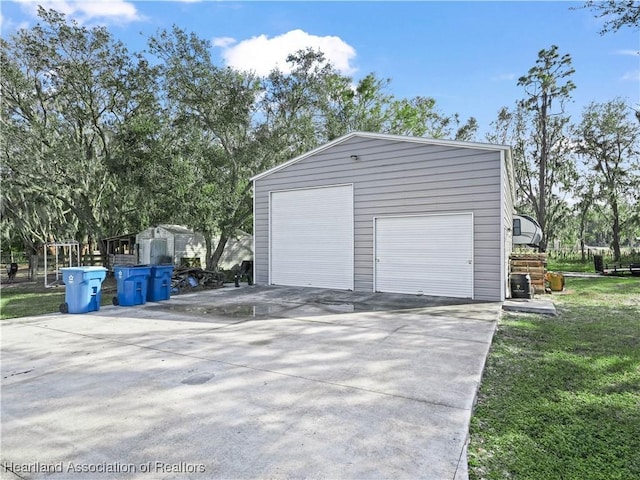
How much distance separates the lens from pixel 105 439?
8.16 ft

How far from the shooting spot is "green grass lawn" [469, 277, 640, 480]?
2.22 meters

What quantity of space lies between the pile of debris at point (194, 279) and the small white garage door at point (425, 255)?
202 inches

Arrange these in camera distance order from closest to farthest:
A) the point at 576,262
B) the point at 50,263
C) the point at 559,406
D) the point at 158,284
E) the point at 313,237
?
the point at 559,406, the point at 158,284, the point at 313,237, the point at 50,263, the point at 576,262

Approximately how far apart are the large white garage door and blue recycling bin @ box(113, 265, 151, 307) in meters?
4.08

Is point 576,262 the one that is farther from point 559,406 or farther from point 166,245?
point 559,406

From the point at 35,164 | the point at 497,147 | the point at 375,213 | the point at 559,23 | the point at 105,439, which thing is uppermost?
the point at 559,23

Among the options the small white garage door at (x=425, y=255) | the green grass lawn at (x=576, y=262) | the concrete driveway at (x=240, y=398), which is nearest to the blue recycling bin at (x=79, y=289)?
the concrete driveway at (x=240, y=398)

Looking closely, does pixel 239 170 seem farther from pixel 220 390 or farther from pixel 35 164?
pixel 220 390

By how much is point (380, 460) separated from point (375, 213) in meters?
7.70

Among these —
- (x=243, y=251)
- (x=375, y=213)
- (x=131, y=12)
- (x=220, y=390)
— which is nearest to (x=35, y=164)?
(x=131, y=12)

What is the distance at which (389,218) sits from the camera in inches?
371

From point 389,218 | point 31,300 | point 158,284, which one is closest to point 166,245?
point 31,300

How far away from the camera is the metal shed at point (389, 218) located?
27.0 feet

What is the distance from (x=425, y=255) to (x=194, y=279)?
6.78 meters
